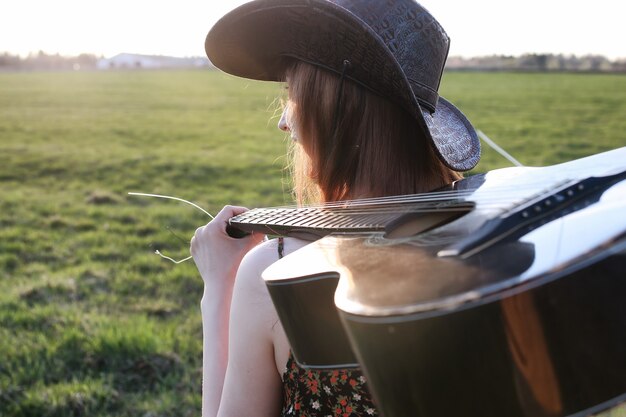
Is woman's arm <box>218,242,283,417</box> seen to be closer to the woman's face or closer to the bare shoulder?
the bare shoulder

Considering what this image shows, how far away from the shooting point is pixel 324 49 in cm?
158

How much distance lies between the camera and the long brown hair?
1604 mm

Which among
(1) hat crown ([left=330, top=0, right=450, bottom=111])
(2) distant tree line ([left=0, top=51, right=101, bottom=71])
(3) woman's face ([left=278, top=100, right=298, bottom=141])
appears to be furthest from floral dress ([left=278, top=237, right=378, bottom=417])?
(2) distant tree line ([left=0, top=51, right=101, bottom=71])

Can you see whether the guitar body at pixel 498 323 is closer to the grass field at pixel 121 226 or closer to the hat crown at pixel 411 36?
the grass field at pixel 121 226

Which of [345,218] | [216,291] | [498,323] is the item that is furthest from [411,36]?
[498,323]

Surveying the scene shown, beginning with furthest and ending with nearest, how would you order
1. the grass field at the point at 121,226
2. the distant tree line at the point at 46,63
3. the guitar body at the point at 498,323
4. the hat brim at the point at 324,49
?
the distant tree line at the point at 46,63 < the grass field at the point at 121,226 < the hat brim at the point at 324,49 < the guitar body at the point at 498,323

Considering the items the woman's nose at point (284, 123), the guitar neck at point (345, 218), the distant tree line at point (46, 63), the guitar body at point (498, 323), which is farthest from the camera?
the distant tree line at point (46, 63)

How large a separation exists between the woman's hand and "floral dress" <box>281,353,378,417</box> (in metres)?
0.36

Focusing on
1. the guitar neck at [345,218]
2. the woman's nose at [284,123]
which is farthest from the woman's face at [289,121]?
the guitar neck at [345,218]

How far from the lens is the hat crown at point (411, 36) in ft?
5.10

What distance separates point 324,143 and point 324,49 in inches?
8.8

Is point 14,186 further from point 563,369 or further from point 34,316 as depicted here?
point 563,369

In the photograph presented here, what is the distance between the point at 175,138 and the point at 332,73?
12.4 meters

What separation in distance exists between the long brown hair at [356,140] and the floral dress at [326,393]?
1.52 ft
